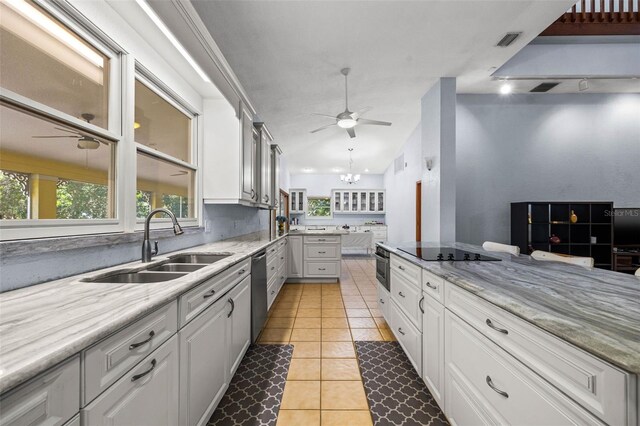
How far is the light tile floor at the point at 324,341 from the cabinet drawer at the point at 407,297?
0.59 metres

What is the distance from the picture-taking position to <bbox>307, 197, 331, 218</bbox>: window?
368 inches

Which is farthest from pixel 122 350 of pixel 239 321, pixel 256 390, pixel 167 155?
pixel 167 155

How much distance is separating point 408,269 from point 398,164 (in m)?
5.49

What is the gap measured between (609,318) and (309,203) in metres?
8.73

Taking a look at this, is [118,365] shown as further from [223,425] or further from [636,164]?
[636,164]

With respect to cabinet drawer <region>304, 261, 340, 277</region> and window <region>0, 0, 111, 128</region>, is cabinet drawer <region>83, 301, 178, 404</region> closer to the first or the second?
window <region>0, 0, 111, 128</region>

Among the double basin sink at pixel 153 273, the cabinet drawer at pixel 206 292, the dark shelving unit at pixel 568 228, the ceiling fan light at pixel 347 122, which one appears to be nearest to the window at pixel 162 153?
the double basin sink at pixel 153 273

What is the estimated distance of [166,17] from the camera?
4.35ft

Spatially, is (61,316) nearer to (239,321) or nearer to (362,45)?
(239,321)

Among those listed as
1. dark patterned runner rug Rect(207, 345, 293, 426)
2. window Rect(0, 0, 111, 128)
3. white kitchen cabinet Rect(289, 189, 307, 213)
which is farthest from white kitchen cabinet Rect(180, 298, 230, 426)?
white kitchen cabinet Rect(289, 189, 307, 213)

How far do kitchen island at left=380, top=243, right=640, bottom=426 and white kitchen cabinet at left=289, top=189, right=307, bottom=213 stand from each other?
24.1ft

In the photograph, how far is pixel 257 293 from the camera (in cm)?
239

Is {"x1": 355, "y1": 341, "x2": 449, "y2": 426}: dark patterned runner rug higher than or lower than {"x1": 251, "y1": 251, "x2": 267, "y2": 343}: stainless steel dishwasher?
lower

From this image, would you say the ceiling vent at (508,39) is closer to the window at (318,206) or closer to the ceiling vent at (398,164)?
the ceiling vent at (398,164)
